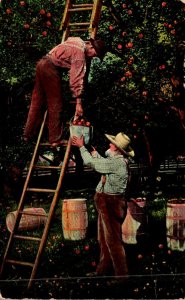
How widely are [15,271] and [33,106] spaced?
96.5 inches

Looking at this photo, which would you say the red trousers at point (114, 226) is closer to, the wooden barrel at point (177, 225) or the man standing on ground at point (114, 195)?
the man standing on ground at point (114, 195)

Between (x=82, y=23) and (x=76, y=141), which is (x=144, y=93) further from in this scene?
(x=76, y=141)

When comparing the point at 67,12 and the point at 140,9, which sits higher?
the point at 140,9

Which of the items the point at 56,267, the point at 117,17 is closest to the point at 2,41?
the point at 117,17

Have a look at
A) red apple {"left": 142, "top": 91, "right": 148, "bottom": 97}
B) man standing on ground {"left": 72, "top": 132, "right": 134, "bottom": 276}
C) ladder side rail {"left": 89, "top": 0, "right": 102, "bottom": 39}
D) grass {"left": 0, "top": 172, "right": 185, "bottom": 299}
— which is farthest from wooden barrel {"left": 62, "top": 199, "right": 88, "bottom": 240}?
ladder side rail {"left": 89, "top": 0, "right": 102, "bottom": 39}

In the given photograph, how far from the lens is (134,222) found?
365 inches

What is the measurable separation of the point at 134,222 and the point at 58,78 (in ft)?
12.0

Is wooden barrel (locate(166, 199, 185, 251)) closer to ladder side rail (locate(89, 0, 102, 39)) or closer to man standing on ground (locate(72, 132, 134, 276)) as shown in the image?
man standing on ground (locate(72, 132, 134, 276))

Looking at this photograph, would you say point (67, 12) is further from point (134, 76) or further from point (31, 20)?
point (31, 20)

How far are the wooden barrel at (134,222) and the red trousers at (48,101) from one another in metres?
3.12

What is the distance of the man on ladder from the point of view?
6.36 metres

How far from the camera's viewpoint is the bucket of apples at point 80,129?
653 centimetres

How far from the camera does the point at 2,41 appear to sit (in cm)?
1152

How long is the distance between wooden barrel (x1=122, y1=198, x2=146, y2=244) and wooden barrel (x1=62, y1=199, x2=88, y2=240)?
35.0 inches
